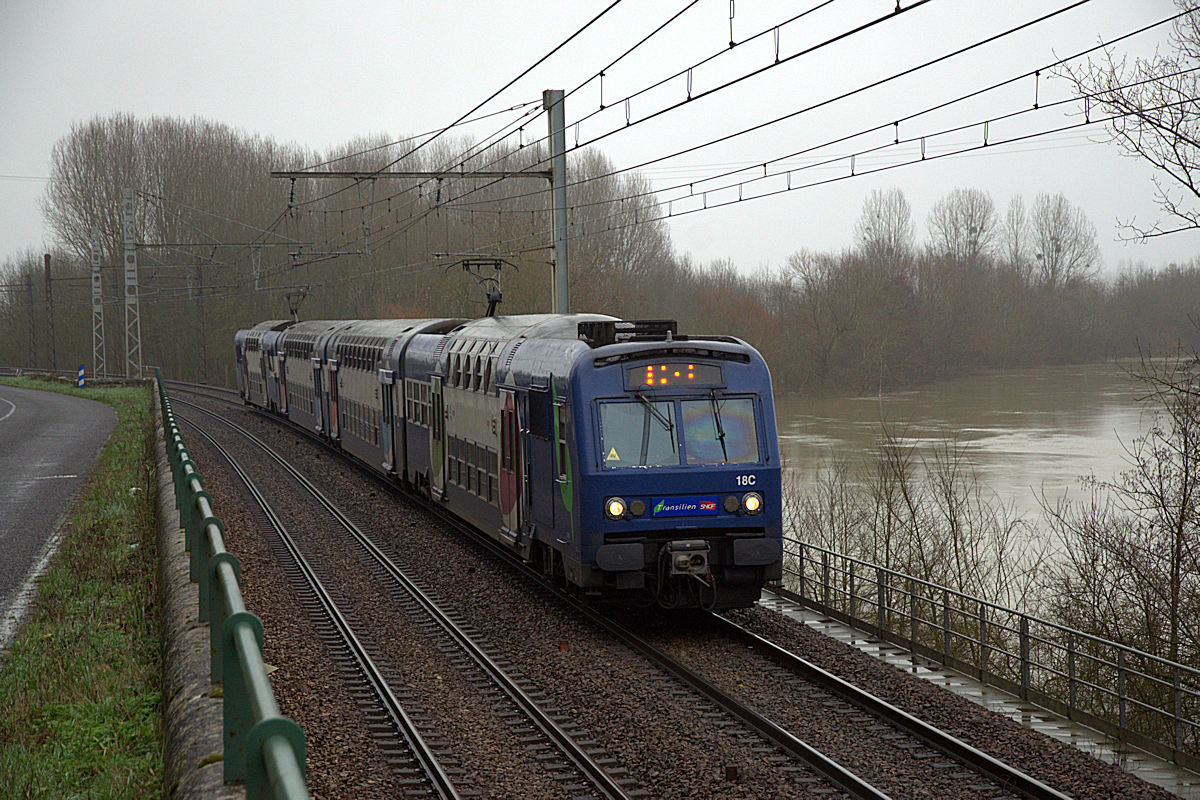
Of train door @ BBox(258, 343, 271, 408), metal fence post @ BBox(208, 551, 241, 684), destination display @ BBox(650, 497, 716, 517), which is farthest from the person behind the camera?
train door @ BBox(258, 343, 271, 408)

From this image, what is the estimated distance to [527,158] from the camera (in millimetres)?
A: 61844

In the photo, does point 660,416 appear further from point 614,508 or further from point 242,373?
point 242,373

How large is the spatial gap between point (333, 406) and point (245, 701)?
91.9ft

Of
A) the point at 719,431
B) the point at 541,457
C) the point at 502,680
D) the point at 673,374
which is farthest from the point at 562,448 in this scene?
the point at 502,680

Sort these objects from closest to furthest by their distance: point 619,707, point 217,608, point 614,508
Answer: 1. point 217,608
2. point 619,707
3. point 614,508

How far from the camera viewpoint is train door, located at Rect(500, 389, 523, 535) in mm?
14734

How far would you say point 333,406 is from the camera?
32.0 m

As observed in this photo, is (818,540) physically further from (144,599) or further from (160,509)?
(144,599)

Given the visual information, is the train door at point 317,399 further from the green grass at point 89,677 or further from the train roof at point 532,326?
the green grass at point 89,677

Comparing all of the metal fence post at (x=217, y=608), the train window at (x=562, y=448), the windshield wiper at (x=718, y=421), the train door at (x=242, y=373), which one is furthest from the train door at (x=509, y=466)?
the train door at (x=242, y=373)

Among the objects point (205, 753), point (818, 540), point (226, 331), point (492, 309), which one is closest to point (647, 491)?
point (205, 753)

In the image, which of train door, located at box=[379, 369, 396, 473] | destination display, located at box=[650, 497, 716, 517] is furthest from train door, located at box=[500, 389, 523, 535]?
train door, located at box=[379, 369, 396, 473]

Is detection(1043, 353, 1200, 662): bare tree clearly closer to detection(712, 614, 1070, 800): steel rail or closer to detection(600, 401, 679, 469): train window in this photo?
detection(712, 614, 1070, 800): steel rail

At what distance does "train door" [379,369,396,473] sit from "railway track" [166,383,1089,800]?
11.9 meters
